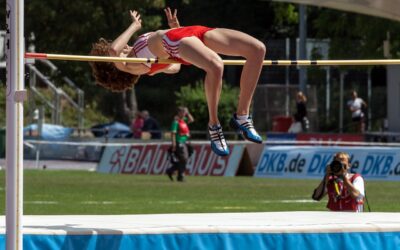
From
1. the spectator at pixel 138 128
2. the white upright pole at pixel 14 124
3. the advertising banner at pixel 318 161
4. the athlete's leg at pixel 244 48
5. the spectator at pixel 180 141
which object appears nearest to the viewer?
the white upright pole at pixel 14 124

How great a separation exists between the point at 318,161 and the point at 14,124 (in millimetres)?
16175

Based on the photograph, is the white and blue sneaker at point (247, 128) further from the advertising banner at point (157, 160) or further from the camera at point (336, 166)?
the advertising banner at point (157, 160)

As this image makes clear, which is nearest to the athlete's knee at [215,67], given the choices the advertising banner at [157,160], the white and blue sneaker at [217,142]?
the white and blue sneaker at [217,142]

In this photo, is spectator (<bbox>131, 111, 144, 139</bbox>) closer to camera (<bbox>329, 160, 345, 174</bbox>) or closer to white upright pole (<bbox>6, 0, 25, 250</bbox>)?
camera (<bbox>329, 160, 345, 174</bbox>)

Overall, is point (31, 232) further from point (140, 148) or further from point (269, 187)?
point (140, 148)

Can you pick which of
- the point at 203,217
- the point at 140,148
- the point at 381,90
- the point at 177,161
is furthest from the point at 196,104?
the point at 203,217

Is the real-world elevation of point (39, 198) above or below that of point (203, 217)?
below

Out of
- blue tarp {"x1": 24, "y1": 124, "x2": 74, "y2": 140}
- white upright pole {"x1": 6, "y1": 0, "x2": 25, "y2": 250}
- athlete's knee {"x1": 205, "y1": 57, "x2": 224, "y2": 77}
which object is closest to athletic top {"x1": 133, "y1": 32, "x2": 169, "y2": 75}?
athlete's knee {"x1": 205, "y1": 57, "x2": 224, "y2": 77}

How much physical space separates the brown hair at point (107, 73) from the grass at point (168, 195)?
5.46m

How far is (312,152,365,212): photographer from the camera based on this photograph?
1130 cm

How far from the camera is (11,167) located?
23.2 feet

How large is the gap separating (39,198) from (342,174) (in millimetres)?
7057

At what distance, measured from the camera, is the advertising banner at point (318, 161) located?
22.0 metres

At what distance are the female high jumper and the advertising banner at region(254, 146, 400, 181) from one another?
13.1 metres
